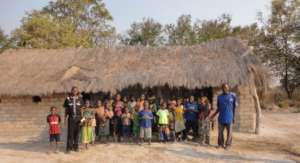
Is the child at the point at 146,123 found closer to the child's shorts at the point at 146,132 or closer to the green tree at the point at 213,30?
the child's shorts at the point at 146,132

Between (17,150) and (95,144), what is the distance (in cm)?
200

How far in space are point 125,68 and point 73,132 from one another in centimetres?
449

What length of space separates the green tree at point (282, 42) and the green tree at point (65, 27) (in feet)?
35.2

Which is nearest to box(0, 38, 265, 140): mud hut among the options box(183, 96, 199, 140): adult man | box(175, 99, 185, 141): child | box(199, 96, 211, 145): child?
box(183, 96, 199, 140): adult man

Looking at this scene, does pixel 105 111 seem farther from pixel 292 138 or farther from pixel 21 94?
pixel 292 138

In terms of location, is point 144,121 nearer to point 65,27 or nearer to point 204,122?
point 204,122

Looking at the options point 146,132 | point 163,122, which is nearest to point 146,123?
point 146,132

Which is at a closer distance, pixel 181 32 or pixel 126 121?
pixel 126 121

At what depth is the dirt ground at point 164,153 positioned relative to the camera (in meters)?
8.99

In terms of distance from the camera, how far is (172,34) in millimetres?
33281

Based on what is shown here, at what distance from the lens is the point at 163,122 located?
35.7 feet

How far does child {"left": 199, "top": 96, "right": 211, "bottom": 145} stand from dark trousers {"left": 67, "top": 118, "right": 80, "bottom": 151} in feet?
10.8

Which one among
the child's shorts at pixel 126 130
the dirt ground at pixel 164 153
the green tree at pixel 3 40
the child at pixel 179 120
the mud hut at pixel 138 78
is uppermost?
the green tree at pixel 3 40

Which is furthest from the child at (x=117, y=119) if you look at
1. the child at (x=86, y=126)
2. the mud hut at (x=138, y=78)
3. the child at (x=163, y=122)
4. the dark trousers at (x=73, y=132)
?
the dark trousers at (x=73, y=132)
